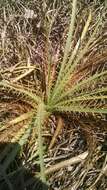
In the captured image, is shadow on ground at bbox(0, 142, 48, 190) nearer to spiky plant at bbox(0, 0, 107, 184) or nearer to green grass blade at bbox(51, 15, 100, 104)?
spiky plant at bbox(0, 0, 107, 184)

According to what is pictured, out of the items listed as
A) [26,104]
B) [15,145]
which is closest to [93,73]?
[26,104]

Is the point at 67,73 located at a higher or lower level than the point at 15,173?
higher

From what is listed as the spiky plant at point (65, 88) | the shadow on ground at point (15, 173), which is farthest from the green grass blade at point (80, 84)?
the shadow on ground at point (15, 173)

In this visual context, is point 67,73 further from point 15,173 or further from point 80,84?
point 15,173

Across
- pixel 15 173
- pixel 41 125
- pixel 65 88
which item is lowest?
pixel 15 173

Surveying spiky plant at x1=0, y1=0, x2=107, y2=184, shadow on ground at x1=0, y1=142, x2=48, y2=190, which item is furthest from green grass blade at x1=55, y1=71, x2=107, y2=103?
shadow on ground at x1=0, y1=142, x2=48, y2=190

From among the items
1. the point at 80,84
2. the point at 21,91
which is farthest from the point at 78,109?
the point at 21,91
